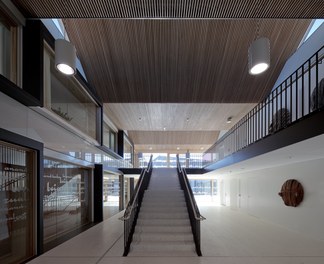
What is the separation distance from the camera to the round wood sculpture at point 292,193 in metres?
9.13

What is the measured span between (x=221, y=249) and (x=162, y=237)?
144 centimetres

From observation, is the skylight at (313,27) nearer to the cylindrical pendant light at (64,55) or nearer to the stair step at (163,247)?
the stair step at (163,247)

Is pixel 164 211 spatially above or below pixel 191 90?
below

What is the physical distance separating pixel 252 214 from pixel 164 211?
23.5 feet

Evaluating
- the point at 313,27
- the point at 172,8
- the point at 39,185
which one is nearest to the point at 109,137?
the point at 39,185

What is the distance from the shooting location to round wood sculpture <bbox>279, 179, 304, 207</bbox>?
360 inches

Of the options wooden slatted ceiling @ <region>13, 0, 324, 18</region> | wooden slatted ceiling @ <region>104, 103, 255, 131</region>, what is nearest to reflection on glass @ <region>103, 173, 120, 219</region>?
wooden slatted ceiling @ <region>104, 103, 255, 131</region>

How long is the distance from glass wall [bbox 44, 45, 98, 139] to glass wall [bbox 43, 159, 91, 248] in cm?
131

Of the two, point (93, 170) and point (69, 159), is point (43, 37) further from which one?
point (93, 170)

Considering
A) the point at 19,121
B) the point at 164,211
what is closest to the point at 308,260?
the point at 164,211

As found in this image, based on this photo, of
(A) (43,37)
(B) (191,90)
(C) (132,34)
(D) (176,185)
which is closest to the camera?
(A) (43,37)

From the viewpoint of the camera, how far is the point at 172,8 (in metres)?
5.05

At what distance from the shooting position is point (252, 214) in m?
14.0

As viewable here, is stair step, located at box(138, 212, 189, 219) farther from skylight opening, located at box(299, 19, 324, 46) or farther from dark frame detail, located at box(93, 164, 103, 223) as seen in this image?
skylight opening, located at box(299, 19, 324, 46)
